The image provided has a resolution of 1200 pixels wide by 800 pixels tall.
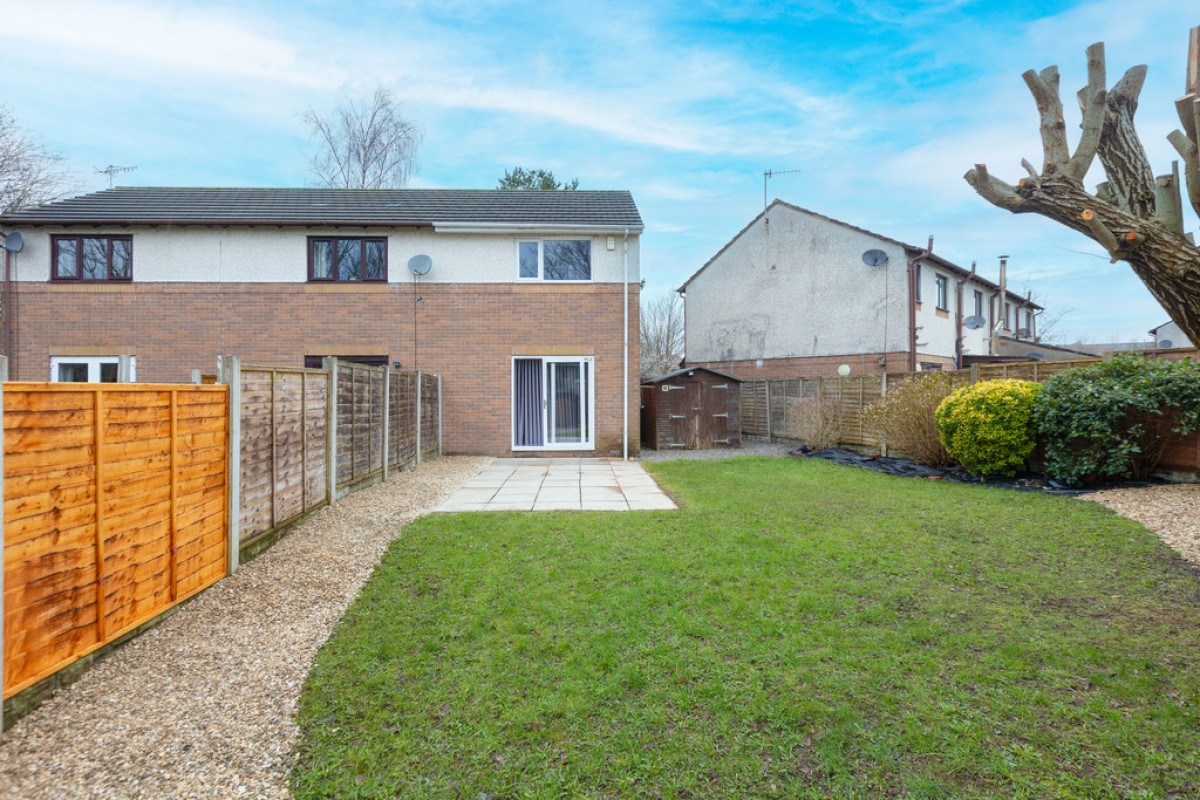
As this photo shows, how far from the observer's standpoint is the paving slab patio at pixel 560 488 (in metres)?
7.51

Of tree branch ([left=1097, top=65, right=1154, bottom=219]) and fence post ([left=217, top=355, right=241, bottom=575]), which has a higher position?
tree branch ([left=1097, top=65, right=1154, bottom=219])

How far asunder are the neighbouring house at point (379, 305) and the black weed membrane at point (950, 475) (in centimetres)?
444

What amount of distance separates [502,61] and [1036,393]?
1130 centimetres

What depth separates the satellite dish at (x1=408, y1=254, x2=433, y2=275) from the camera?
13.0 metres

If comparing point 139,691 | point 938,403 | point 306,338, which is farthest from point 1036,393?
point 306,338

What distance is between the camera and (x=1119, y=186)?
2898mm

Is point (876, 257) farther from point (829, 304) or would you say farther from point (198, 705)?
point (198, 705)

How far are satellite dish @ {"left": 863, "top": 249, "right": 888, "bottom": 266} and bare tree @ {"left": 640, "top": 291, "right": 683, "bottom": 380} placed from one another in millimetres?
14087

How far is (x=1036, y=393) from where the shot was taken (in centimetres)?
897

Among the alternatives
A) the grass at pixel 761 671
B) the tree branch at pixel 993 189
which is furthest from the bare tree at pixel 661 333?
the tree branch at pixel 993 189

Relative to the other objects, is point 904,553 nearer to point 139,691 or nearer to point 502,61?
point 139,691

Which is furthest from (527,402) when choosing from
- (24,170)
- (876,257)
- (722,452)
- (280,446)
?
(24,170)

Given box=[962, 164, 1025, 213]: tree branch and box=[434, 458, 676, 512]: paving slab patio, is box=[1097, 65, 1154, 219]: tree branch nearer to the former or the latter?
box=[962, 164, 1025, 213]: tree branch

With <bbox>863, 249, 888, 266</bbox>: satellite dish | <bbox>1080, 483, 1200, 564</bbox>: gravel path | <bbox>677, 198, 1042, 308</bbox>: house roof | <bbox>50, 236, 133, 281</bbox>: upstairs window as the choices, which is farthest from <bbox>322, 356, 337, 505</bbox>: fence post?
<bbox>677, 198, 1042, 308</bbox>: house roof
